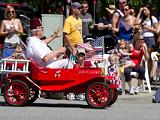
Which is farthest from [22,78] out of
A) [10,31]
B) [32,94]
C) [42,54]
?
[10,31]

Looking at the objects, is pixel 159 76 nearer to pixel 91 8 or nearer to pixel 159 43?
pixel 159 43

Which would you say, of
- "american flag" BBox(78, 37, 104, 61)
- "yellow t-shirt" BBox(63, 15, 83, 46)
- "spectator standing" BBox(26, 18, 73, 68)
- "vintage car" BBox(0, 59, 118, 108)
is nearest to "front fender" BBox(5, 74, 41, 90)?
"vintage car" BBox(0, 59, 118, 108)

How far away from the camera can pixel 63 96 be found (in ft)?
46.7

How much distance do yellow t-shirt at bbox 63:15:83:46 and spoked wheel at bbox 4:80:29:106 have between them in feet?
6.13

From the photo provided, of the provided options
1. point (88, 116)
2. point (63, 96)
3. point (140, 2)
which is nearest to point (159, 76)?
point (63, 96)

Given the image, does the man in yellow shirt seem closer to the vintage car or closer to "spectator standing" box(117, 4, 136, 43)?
the vintage car

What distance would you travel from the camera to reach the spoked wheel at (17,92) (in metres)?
12.4

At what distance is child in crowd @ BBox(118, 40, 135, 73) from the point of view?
15320mm

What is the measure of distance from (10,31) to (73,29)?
→ 2.04m

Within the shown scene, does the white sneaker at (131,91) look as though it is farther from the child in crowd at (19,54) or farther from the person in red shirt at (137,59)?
the child in crowd at (19,54)

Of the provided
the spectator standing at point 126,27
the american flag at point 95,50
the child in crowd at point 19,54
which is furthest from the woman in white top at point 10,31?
the spectator standing at point 126,27

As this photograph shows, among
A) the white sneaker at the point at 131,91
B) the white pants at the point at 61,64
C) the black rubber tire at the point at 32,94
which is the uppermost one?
the white pants at the point at 61,64

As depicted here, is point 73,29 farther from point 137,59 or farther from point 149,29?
point 149,29

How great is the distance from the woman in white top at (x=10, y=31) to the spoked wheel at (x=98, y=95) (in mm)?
3436
